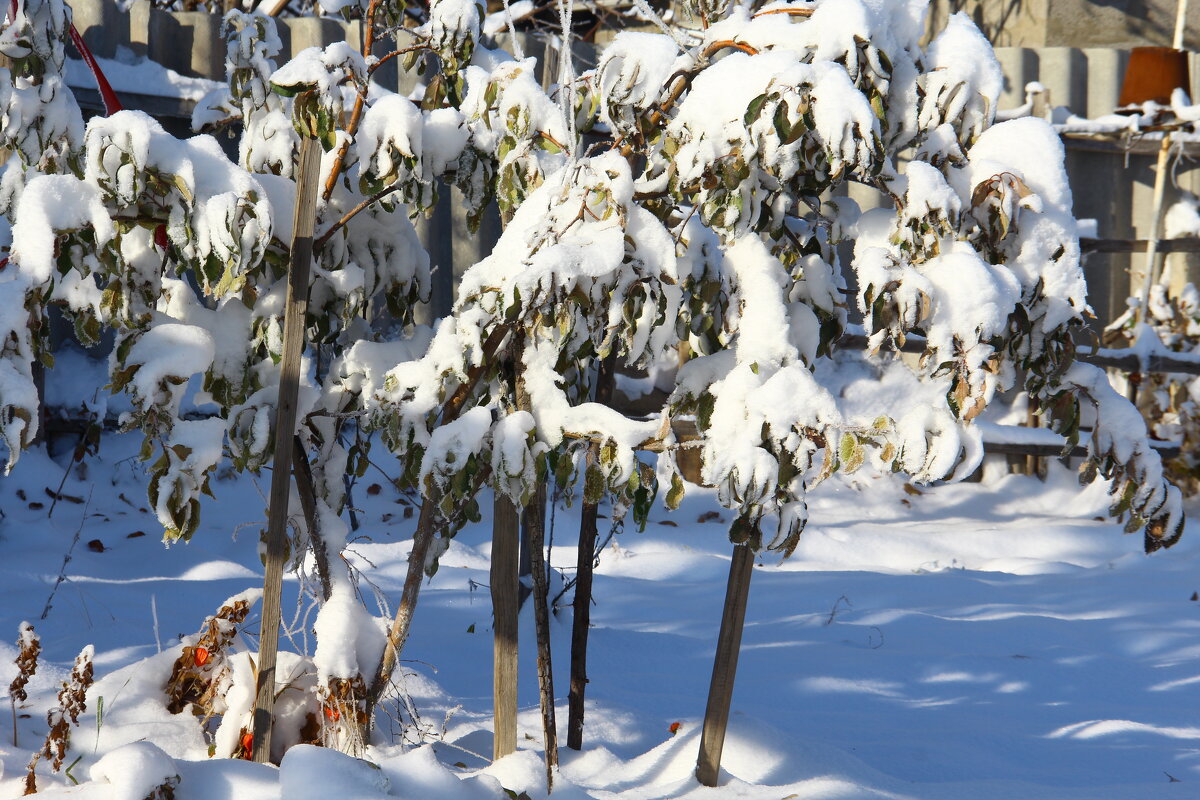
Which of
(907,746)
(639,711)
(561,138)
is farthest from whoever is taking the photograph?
(639,711)

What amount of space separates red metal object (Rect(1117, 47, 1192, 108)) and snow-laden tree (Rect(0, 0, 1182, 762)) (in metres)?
4.23

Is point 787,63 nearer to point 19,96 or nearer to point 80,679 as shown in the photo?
point 19,96

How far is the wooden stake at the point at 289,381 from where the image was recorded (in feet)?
5.08

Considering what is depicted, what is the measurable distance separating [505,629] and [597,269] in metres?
0.66

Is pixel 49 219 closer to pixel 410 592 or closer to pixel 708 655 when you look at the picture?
pixel 410 592

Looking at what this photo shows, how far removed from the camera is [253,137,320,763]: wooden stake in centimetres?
155

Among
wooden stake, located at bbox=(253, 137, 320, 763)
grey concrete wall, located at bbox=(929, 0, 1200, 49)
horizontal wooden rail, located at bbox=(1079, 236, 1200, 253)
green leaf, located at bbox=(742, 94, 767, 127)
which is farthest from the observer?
grey concrete wall, located at bbox=(929, 0, 1200, 49)

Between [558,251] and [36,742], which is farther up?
[558,251]

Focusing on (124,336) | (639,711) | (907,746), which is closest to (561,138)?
(124,336)

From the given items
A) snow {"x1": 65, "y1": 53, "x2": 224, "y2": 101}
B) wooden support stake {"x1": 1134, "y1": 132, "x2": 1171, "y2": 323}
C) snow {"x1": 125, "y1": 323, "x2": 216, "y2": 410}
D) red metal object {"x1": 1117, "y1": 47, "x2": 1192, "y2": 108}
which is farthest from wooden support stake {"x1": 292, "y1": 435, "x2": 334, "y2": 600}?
red metal object {"x1": 1117, "y1": 47, "x2": 1192, "y2": 108}

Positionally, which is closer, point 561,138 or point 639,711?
point 561,138

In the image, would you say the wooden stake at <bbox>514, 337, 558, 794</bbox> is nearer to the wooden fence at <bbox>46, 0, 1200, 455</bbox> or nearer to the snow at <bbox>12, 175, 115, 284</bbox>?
the snow at <bbox>12, 175, 115, 284</bbox>

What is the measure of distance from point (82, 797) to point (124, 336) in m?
0.71

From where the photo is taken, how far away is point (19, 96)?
66.3 inches
